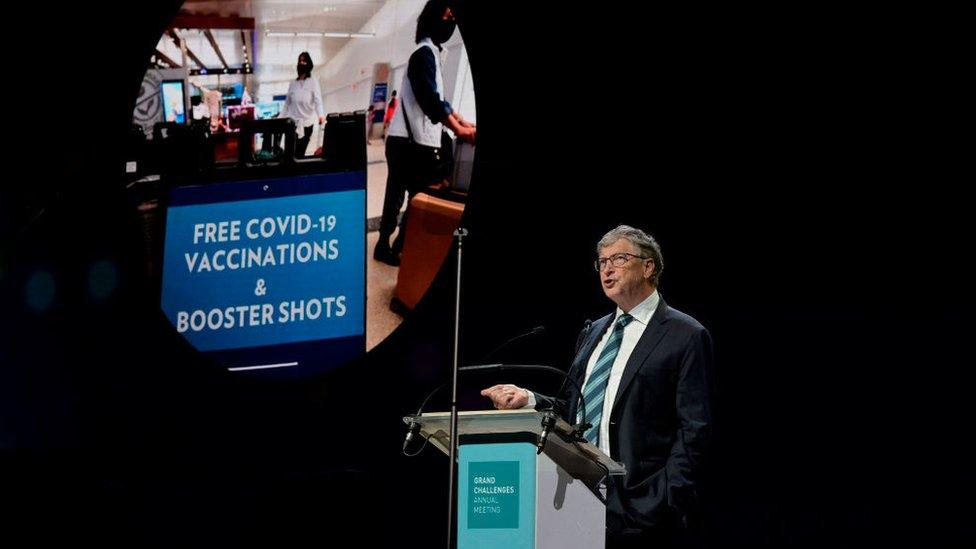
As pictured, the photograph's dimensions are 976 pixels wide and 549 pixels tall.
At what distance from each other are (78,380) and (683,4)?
2.60 metres

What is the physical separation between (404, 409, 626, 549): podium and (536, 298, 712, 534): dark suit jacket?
358 millimetres

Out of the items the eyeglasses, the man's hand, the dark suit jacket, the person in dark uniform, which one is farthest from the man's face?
the person in dark uniform

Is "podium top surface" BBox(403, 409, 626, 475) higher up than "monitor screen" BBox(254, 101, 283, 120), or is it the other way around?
"monitor screen" BBox(254, 101, 283, 120)

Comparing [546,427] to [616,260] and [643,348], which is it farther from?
[616,260]

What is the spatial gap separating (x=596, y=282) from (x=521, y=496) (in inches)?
51.0

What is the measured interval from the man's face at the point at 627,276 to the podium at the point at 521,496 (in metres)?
0.66

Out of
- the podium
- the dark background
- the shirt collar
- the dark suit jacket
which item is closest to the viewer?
the podium

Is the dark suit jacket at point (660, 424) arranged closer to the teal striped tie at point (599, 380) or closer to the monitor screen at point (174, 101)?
the teal striped tie at point (599, 380)

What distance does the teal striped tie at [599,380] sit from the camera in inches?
124

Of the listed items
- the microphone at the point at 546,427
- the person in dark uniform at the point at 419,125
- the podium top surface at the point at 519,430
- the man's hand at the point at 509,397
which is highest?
the person in dark uniform at the point at 419,125

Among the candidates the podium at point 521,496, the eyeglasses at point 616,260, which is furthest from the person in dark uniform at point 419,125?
the podium at point 521,496

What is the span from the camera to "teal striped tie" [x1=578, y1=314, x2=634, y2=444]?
3145 millimetres

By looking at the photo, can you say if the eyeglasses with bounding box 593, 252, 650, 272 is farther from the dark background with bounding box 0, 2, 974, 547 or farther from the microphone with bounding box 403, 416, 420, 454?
the microphone with bounding box 403, 416, 420, 454

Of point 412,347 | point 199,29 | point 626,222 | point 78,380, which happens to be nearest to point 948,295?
point 626,222
